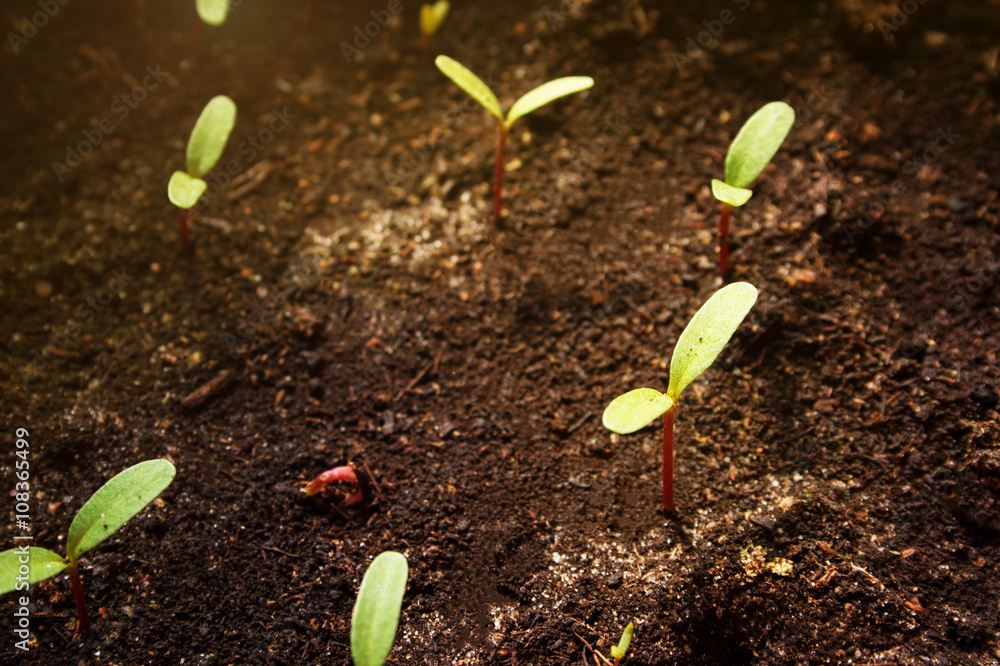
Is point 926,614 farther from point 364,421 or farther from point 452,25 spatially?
point 452,25

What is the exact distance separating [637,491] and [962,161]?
4.23 feet

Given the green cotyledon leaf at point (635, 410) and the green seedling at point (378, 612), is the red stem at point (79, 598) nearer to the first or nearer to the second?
the green seedling at point (378, 612)

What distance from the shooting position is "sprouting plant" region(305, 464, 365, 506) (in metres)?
1.26

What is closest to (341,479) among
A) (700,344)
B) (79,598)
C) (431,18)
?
(79,598)

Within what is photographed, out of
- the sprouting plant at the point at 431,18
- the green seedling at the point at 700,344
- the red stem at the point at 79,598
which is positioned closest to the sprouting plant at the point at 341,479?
the red stem at the point at 79,598

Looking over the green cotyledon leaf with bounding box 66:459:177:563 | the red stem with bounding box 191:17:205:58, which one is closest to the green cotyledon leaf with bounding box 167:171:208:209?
Answer: the green cotyledon leaf with bounding box 66:459:177:563

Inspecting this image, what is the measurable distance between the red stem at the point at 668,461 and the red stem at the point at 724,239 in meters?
0.51

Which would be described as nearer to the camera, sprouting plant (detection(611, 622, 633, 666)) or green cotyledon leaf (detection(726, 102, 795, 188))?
sprouting plant (detection(611, 622, 633, 666))

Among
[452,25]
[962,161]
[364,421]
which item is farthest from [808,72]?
[364,421]

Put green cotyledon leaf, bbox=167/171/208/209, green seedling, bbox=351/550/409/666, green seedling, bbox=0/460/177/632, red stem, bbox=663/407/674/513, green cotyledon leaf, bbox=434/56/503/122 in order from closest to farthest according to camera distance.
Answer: green seedling, bbox=351/550/409/666 < green seedling, bbox=0/460/177/632 < red stem, bbox=663/407/674/513 < green cotyledon leaf, bbox=167/171/208/209 < green cotyledon leaf, bbox=434/56/503/122

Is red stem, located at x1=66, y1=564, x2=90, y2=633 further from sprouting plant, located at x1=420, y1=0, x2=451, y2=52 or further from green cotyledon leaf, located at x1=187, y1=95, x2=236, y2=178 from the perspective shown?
sprouting plant, located at x1=420, y1=0, x2=451, y2=52

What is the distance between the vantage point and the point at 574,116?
5.92ft

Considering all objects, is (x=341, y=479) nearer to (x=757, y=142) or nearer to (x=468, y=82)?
(x=468, y=82)

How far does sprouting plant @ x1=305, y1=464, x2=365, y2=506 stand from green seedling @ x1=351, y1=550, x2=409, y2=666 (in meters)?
0.31
